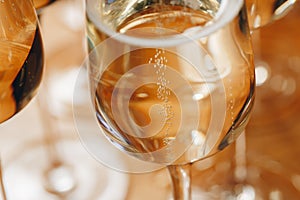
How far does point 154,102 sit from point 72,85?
1.25 ft

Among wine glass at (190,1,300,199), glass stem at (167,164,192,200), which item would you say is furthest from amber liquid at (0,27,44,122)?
wine glass at (190,1,300,199)

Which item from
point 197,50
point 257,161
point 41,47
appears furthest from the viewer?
point 257,161

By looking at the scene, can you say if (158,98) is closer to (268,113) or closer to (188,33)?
(188,33)

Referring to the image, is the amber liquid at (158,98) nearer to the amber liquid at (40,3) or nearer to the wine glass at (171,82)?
the wine glass at (171,82)

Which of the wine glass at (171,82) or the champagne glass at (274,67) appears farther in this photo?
the champagne glass at (274,67)

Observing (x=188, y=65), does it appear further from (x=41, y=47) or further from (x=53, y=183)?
(x=53, y=183)

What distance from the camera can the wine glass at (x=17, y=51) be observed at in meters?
0.58

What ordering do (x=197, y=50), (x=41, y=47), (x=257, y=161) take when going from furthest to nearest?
(x=257, y=161), (x=41, y=47), (x=197, y=50)

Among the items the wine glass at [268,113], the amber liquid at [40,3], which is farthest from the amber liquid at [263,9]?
the amber liquid at [40,3]

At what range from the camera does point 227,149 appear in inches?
32.3

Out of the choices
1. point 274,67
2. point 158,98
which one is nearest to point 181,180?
point 158,98

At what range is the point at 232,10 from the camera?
52cm

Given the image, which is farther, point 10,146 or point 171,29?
point 10,146

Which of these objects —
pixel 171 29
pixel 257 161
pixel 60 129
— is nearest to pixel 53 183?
pixel 60 129
